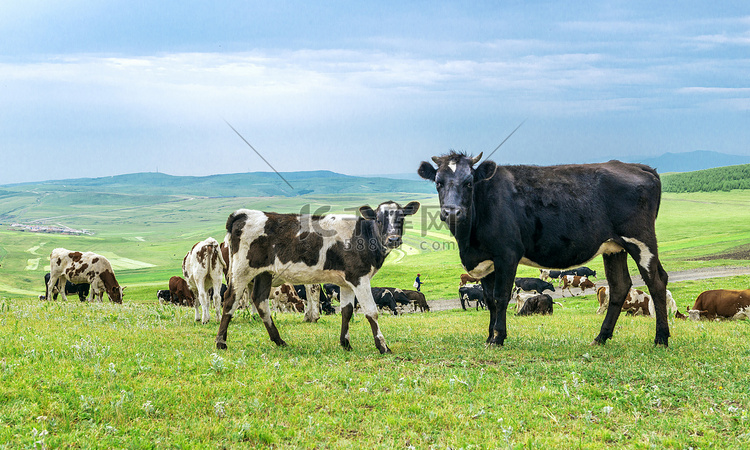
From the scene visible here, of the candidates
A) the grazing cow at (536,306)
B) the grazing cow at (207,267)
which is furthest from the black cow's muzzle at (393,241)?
the grazing cow at (536,306)

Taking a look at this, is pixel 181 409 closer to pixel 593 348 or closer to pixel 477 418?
pixel 477 418

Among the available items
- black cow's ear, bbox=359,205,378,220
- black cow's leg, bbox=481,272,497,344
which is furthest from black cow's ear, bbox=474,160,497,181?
black cow's ear, bbox=359,205,378,220

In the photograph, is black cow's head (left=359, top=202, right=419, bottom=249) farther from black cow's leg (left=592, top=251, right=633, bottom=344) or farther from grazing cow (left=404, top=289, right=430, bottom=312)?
grazing cow (left=404, top=289, right=430, bottom=312)

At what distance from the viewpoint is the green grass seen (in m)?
5.76

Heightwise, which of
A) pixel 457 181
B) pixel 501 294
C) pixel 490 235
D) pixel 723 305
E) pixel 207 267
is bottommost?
pixel 723 305

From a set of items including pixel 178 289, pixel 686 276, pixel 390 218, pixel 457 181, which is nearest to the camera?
pixel 457 181

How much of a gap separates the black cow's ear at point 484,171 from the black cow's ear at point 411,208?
1289 mm

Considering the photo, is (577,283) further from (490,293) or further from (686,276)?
(490,293)

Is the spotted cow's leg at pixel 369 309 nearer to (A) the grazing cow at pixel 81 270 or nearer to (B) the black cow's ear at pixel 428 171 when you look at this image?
(B) the black cow's ear at pixel 428 171

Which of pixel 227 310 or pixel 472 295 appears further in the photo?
pixel 472 295

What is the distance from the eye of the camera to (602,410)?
21.4ft

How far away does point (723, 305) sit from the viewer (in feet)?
57.2

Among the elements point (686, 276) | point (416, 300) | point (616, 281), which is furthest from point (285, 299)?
point (686, 276)

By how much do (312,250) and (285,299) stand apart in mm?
15444
